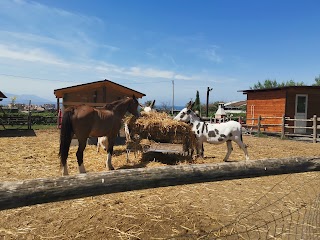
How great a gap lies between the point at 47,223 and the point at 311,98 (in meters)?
20.4

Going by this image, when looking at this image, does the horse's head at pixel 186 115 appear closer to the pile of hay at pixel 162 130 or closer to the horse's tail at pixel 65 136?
the pile of hay at pixel 162 130

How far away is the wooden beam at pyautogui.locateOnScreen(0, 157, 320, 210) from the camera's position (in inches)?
87.3

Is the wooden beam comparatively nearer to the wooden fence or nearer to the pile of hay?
the pile of hay

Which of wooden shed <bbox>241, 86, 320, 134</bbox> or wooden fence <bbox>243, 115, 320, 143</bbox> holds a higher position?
wooden shed <bbox>241, 86, 320, 134</bbox>

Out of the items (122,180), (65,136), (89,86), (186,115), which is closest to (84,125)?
(65,136)

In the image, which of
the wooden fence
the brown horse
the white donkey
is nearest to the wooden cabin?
the brown horse

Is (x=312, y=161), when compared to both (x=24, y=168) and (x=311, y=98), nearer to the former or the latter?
(x=24, y=168)

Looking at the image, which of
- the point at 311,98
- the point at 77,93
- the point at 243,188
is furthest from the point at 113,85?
the point at 311,98

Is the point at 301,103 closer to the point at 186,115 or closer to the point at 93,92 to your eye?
the point at 186,115

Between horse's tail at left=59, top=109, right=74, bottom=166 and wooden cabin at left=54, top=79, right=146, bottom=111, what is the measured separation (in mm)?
7430

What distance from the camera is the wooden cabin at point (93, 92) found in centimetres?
1432

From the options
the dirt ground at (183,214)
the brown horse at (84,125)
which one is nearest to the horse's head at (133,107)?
the brown horse at (84,125)

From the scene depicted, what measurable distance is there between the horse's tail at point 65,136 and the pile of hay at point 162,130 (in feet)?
7.52

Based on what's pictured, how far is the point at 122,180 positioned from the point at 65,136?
4.30m
